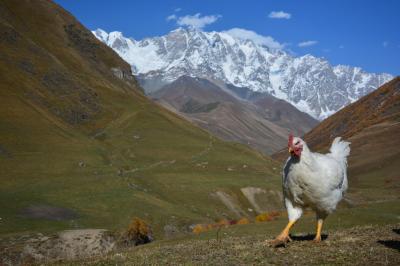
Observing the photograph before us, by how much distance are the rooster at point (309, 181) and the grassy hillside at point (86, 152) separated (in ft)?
107

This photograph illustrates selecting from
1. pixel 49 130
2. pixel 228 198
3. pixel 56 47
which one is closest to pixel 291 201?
pixel 228 198

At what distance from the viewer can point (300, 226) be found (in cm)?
3491

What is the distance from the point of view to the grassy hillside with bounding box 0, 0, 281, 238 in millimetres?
57438

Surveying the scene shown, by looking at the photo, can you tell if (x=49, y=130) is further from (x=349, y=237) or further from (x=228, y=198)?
(x=349, y=237)

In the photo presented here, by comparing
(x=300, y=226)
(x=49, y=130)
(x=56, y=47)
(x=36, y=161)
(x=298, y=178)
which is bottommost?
(x=300, y=226)

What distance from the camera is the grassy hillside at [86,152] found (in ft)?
188

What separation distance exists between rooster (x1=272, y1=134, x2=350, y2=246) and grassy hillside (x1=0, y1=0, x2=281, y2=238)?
1290 inches

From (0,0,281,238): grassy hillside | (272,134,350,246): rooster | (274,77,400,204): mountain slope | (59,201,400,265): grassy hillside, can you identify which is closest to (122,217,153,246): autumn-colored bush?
(0,0,281,238): grassy hillside

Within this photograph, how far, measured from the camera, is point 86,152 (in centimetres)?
9269

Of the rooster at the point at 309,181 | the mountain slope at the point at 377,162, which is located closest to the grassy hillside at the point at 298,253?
the rooster at the point at 309,181

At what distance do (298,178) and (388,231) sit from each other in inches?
255

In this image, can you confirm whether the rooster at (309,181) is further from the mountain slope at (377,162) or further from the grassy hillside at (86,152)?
the mountain slope at (377,162)

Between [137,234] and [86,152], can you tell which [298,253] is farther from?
[86,152]

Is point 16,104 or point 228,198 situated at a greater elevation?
point 16,104
